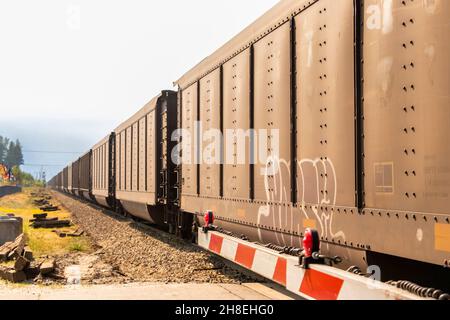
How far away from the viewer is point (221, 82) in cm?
827

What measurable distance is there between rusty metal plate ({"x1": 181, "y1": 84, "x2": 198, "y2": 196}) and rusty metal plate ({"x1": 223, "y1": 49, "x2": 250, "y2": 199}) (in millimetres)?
1757

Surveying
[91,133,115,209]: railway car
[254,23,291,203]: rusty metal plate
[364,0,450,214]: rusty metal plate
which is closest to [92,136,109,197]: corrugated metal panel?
[91,133,115,209]: railway car

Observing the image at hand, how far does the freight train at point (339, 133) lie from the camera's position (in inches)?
141

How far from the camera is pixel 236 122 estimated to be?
7.44m

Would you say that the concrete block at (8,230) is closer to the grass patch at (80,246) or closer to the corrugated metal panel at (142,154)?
the grass patch at (80,246)

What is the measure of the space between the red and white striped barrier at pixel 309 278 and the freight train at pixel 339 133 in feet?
1.19

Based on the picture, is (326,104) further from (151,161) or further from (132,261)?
(151,161)

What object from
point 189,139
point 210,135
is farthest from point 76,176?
point 210,135

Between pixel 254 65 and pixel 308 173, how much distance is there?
7.61 ft

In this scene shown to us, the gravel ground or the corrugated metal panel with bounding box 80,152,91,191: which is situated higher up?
the corrugated metal panel with bounding box 80,152,91,191

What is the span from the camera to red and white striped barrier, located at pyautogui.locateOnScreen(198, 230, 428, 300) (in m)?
3.46

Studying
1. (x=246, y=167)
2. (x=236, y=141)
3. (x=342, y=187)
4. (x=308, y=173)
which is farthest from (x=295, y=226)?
(x=236, y=141)

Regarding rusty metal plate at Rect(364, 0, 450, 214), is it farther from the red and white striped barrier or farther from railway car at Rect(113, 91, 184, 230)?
railway car at Rect(113, 91, 184, 230)
